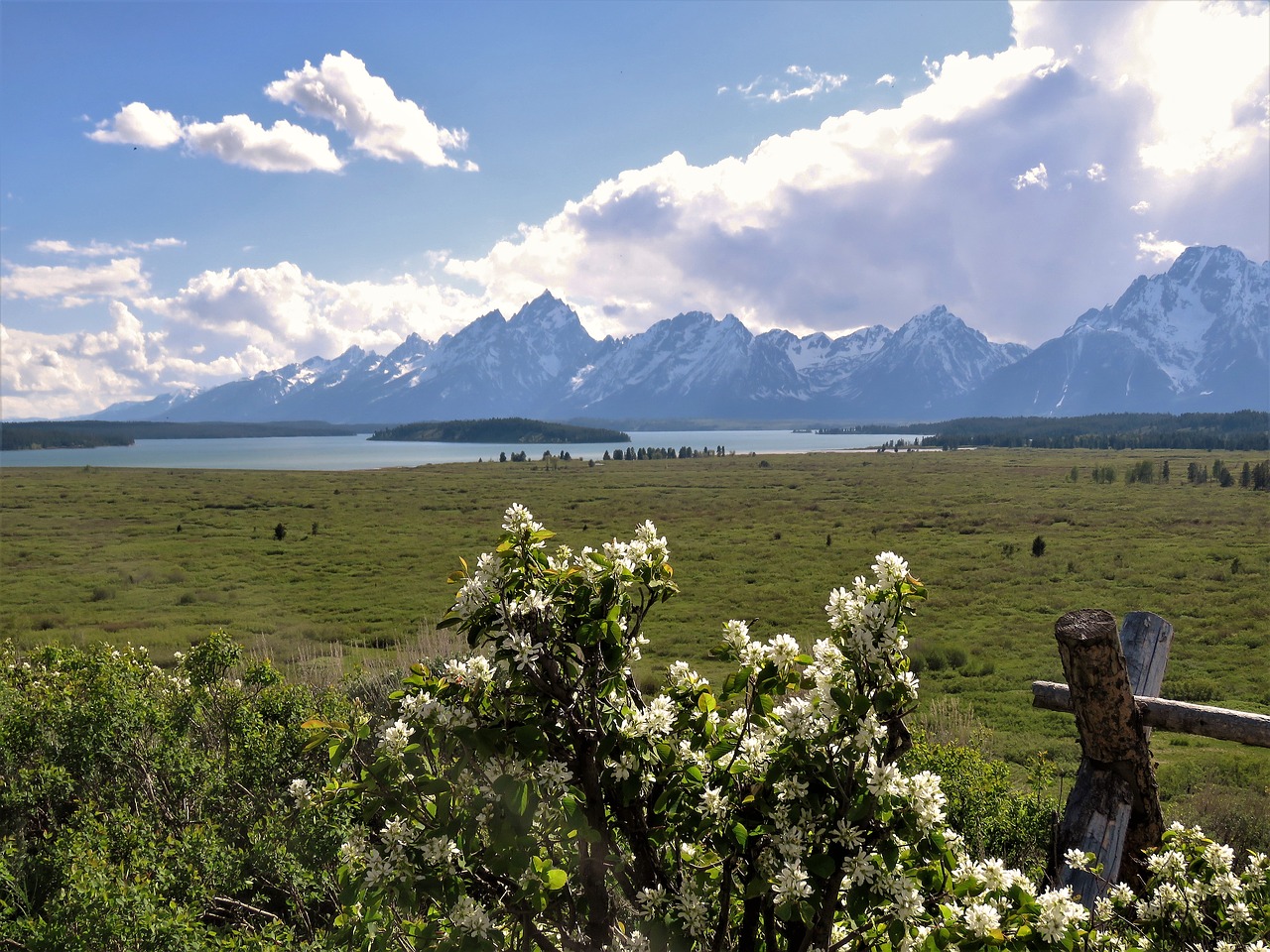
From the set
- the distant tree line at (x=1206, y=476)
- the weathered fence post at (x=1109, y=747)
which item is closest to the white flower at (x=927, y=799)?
the weathered fence post at (x=1109, y=747)

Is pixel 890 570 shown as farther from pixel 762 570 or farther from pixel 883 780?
pixel 762 570

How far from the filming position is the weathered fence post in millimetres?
4488

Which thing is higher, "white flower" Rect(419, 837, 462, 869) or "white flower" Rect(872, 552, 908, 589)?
"white flower" Rect(872, 552, 908, 589)

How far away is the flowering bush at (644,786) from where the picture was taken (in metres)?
2.48

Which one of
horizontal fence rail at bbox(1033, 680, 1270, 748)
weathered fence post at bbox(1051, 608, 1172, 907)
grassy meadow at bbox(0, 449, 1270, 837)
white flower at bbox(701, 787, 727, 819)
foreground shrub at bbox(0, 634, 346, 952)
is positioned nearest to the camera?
white flower at bbox(701, 787, 727, 819)

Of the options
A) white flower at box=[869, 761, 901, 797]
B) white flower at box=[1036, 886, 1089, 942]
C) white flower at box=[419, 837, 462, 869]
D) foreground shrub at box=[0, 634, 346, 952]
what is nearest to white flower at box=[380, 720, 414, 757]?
white flower at box=[419, 837, 462, 869]

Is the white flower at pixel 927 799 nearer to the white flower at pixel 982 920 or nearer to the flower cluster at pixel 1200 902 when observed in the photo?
the white flower at pixel 982 920

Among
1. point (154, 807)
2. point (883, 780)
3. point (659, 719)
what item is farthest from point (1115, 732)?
point (154, 807)

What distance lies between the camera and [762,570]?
35.4 metres

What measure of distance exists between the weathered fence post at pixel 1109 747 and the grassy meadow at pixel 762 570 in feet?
9.33

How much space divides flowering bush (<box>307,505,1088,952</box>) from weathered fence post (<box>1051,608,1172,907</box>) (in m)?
2.16

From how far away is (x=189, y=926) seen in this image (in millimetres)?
4051

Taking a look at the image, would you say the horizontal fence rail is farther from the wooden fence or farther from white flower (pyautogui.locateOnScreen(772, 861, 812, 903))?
white flower (pyautogui.locateOnScreen(772, 861, 812, 903))

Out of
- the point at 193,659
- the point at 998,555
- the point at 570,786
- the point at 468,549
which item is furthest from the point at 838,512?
the point at 570,786
